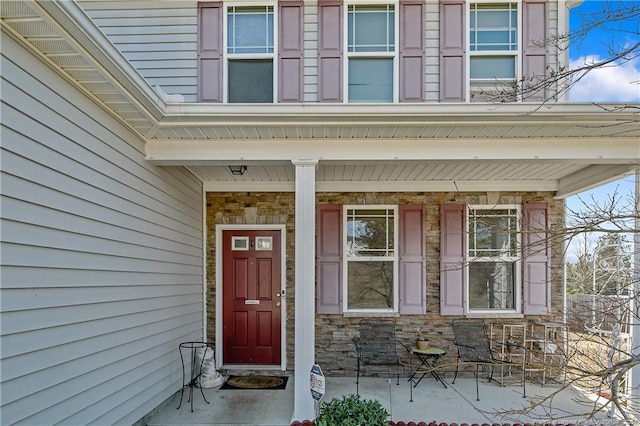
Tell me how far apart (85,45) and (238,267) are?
12.8ft

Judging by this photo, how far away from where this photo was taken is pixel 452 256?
5770mm

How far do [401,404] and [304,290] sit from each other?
1870mm

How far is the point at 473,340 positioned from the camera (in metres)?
5.57

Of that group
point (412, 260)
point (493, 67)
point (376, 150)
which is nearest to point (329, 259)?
point (412, 260)

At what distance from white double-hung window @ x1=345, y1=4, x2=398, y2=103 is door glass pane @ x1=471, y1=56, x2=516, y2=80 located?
97cm

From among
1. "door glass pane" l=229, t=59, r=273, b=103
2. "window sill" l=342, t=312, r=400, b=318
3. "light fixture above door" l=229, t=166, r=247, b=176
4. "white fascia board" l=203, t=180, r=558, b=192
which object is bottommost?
"window sill" l=342, t=312, r=400, b=318

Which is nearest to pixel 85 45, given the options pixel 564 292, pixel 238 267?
pixel 238 267

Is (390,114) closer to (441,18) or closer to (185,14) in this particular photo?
(441,18)

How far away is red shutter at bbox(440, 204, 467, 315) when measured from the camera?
5695mm

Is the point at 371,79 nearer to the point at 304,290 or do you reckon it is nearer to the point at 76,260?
the point at 304,290

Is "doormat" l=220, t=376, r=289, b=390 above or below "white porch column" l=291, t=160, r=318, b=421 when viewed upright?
below

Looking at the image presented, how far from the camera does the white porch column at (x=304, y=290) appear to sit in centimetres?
387

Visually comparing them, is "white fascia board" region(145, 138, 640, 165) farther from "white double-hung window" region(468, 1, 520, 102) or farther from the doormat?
the doormat

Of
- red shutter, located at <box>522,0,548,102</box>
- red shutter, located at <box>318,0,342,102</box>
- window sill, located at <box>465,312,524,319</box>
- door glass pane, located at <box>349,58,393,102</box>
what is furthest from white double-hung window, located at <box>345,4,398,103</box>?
window sill, located at <box>465,312,524,319</box>
